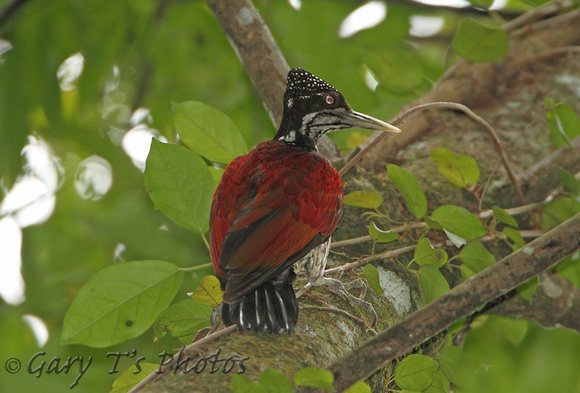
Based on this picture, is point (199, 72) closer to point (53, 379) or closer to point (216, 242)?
point (53, 379)

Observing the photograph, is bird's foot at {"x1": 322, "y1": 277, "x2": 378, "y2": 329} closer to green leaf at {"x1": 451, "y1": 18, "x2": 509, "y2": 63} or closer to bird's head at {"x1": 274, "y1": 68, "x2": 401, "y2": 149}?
bird's head at {"x1": 274, "y1": 68, "x2": 401, "y2": 149}

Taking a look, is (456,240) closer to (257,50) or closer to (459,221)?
(459,221)

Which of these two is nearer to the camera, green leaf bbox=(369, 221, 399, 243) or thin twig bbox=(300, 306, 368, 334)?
thin twig bbox=(300, 306, 368, 334)

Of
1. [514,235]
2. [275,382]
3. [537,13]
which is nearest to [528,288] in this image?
[514,235]

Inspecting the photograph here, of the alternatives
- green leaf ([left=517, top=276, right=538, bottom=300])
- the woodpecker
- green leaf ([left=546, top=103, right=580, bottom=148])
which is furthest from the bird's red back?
→ green leaf ([left=546, top=103, right=580, bottom=148])

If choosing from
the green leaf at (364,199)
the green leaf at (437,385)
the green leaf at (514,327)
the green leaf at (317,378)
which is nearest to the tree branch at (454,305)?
the green leaf at (317,378)

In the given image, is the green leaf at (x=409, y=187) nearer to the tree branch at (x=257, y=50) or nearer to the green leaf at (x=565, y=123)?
the tree branch at (x=257, y=50)

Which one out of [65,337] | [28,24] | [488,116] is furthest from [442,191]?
[28,24]

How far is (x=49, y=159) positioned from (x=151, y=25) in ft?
6.14

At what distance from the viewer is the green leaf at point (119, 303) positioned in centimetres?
204

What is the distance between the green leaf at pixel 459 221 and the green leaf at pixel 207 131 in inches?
37.8

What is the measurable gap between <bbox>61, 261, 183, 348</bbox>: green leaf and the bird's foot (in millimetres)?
591

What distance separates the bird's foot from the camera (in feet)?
7.13

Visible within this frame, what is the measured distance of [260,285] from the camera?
212 cm
